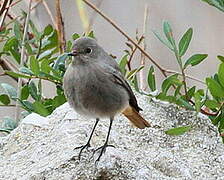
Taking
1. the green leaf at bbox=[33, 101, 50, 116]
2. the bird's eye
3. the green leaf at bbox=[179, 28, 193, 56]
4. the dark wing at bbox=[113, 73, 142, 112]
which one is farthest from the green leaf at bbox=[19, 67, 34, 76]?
the green leaf at bbox=[179, 28, 193, 56]

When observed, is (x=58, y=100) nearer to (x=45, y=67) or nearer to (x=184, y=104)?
(x=45, y=67)

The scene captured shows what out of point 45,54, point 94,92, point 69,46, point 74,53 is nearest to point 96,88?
point 94,92

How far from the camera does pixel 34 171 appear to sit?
2203mm

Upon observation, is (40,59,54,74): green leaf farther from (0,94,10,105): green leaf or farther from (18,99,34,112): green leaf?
(0,94,10,105): green leaf

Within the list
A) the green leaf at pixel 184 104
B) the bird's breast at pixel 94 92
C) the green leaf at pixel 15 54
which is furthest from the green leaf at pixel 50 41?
the green leaf at pixel 184 104

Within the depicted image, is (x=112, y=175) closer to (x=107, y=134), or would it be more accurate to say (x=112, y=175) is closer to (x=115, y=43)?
(x=107, y=134)

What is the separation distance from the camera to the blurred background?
5458 millimetres

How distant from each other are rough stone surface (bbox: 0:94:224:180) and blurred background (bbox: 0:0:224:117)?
253 centimetres

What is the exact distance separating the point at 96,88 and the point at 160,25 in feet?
10.1

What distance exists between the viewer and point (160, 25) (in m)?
5.56

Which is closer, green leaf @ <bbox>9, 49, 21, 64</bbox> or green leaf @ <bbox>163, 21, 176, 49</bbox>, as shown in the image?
green leaf @ <bbox>163, 21, 176, 49</bbox>

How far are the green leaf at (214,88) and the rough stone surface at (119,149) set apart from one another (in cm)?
10

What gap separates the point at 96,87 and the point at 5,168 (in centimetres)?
46

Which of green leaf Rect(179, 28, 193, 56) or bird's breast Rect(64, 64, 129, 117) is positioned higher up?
green leaf Rect(179, 28, 193, 56)
